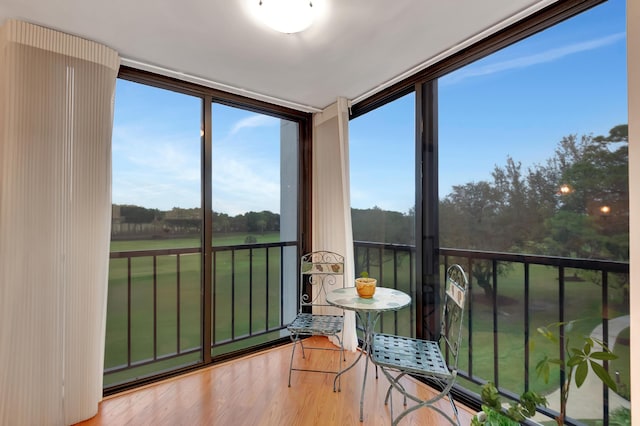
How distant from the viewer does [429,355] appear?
5.82 ft

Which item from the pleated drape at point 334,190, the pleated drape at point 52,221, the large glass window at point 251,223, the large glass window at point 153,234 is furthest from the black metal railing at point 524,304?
the pleated drape at point 52,221

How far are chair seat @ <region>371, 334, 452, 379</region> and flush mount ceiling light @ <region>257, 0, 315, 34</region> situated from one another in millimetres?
2004

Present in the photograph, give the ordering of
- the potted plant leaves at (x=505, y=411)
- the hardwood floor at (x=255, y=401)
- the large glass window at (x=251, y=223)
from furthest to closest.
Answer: the large glass window at (x=251, y=223)
the hardwood floor at (x=255, y=401)
the potted plant leaves at (x=505, y=411)

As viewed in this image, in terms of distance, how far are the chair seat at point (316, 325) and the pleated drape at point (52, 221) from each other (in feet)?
4.44

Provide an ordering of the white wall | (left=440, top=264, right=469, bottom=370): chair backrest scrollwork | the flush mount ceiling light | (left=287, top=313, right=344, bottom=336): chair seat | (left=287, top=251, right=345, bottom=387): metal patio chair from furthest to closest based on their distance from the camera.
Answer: (left=287, top=251, right=345, bottom=387): metal patio chair < (left=287, top=313, right=344, bottom=336): chair seat < (left=440, top=264, right=469, bottom=370): chair backrest scrollwork < the flush mount ceiling light < the white wall

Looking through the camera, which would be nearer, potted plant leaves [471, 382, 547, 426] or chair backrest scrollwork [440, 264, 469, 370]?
potted plant leaves [471, 382, 547, 426]

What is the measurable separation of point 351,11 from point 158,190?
1.98 meters

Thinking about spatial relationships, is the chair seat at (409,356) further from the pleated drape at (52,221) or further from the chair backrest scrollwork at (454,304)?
the pleated drape at (52,221)

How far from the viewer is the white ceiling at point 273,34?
5.26ft

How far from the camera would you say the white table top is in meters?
1.88

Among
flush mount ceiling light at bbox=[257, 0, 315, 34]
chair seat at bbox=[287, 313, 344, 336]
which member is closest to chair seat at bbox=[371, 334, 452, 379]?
chair seat at bbox=[287, 313, 344, 336]

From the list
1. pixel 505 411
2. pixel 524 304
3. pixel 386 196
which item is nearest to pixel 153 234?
pixel 386 196

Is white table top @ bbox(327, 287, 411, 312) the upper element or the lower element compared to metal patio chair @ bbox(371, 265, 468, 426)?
upper

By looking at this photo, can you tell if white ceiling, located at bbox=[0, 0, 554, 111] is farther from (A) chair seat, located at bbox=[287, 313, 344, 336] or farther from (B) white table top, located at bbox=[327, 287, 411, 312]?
(A) chair seat, located at bbox=[287, 313, 344, 336]
